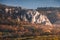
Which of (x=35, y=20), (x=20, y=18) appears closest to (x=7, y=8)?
(x=20, y=18)

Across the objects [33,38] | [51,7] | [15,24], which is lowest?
[33,38]

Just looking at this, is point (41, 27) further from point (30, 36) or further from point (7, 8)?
point (7, 8)

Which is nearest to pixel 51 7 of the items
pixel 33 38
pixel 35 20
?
pixel 35 20

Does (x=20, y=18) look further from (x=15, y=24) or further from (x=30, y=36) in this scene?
(x=30, y=36)

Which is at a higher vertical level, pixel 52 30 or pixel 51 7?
pixel 51 7

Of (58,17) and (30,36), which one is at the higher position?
(58,17)

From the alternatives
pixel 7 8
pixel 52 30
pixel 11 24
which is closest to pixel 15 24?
pixel 11 24

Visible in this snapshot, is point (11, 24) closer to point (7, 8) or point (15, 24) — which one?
Answer: point (15, 24)

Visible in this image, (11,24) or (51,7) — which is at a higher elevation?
(51,7)
